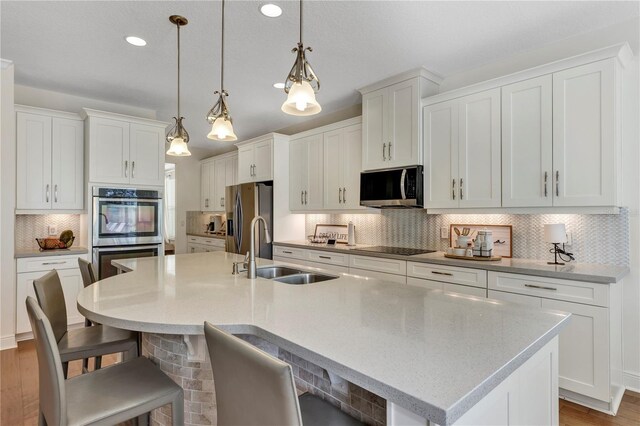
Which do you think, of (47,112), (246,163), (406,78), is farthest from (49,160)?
(406,78)

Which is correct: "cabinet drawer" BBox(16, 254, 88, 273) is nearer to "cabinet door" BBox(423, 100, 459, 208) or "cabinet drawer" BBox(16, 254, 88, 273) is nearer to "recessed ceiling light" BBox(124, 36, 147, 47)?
"recessed ceiling light" BBox(124, 36, 147, 47)

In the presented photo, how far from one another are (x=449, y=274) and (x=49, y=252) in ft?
13.2

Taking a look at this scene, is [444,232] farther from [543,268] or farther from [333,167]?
[333,167]

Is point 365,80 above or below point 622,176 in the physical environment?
above

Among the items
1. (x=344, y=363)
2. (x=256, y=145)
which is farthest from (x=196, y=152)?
(x=344, y=363)

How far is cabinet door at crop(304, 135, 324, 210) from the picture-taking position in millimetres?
4465

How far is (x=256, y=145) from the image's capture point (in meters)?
5.16

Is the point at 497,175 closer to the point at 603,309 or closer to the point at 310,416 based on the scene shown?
the point at 603,309

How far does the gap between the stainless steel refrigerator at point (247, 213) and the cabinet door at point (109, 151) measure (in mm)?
1482

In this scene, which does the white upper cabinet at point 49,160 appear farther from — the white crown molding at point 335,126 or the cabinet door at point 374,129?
the cabinet door at point 374,129

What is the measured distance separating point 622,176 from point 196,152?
21.8ft

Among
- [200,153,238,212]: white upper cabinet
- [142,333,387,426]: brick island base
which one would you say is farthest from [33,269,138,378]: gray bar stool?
[200,153,238,212]: white upper cabinet

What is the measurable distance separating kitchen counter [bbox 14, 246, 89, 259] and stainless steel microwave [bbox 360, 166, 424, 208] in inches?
125

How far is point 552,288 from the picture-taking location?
7.77 ft
